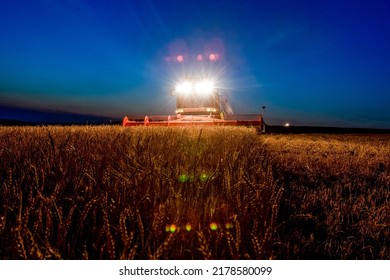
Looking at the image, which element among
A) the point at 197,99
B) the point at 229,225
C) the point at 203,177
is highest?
the point at 197,99

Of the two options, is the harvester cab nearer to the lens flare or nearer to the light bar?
the light bar

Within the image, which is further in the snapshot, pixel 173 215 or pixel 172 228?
pixel 173 215

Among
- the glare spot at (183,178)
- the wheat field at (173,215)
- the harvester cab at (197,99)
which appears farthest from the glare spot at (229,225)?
the harvester cab at (197,99)

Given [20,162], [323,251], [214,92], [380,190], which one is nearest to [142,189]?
[323,251]

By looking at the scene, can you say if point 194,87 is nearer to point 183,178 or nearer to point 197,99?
point 197,99

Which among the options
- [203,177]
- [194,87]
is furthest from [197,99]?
[203,177]

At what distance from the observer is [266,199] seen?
2.36 m

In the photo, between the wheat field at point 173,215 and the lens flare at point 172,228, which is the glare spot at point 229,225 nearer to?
the wheat field at point 173,215

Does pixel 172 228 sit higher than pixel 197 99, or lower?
lower

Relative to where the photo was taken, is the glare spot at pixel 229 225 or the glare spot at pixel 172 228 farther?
the glare spot at pixel 229 225

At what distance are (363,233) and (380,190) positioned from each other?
1779mm

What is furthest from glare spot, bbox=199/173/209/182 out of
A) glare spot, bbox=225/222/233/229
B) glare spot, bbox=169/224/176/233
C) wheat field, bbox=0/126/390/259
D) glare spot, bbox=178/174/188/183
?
glare spot, bbox=169/224/176/233
